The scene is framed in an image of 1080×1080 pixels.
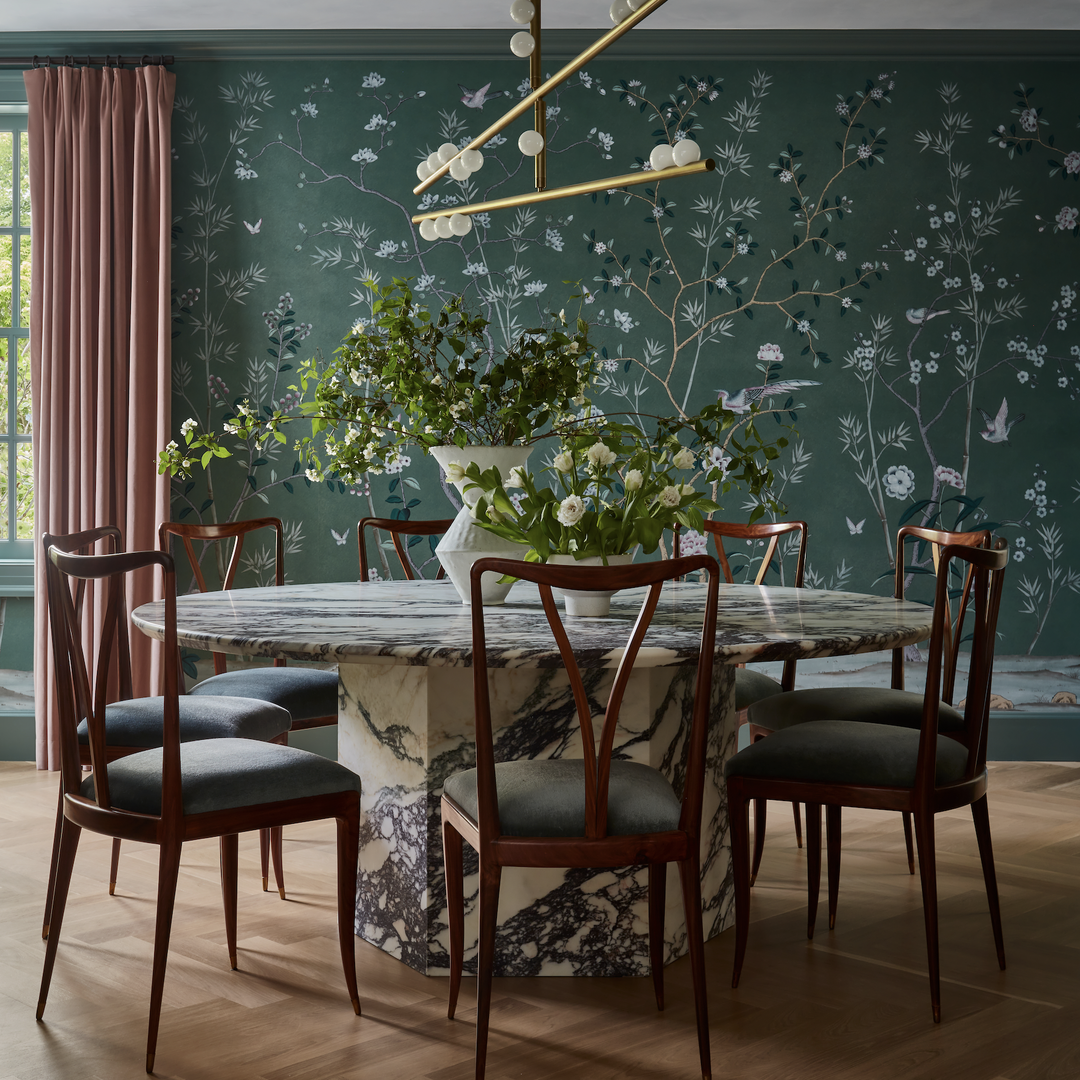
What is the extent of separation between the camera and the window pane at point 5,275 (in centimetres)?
454

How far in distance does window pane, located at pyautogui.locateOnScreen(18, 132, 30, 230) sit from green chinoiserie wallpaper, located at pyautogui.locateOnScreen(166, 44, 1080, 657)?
26.6 inches

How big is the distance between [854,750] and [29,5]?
3.73 meters

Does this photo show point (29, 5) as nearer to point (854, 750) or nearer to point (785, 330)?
point (785, 330)

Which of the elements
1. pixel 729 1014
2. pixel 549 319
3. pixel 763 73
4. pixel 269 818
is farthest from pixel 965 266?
pixel 269 818

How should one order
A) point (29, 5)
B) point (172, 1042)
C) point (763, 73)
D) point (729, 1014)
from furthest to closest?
point (763, 73), point (29, 5), point (729, 1014), point (172, 1042)

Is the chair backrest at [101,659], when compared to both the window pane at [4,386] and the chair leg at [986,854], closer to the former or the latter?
the chair leg at [986,854]

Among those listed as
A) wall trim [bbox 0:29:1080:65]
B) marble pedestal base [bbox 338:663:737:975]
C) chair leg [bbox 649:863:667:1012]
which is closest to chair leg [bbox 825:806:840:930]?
marble pedestal base [bbox 338:663:737:975]

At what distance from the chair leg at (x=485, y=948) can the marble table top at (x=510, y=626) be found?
35 centimetres

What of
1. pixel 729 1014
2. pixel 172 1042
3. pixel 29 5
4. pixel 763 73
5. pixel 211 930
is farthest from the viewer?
pixel 763 73

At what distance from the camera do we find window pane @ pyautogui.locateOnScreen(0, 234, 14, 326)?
454 centimetres

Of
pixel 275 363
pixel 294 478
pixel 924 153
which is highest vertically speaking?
pixel 924 153

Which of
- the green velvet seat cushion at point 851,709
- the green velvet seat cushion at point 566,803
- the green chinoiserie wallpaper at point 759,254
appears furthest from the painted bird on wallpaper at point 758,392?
the green velvet seat cushion at point 566,803

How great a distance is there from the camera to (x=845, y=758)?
2.21 meters

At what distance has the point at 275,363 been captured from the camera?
4383mm
